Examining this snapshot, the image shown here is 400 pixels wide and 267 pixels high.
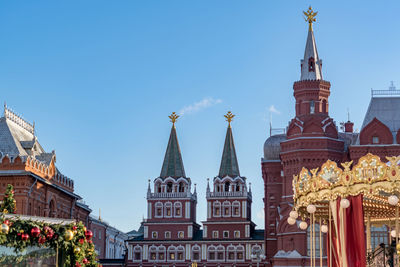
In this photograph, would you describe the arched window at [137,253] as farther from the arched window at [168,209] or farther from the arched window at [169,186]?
the arched window at [169,186]

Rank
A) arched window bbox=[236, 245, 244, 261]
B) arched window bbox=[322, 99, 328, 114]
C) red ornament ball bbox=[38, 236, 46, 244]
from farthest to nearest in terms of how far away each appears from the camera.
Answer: arched window bbox=[236, 245, 244, 261]
arched window bbox=[322, 99, 328, 114]
red ornament ball bbox=[38, 236, 46, 244]

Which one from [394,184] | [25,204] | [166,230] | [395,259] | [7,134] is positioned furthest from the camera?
[166,230]

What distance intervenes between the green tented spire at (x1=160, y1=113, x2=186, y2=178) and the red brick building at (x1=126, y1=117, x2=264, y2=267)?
0.46 ft

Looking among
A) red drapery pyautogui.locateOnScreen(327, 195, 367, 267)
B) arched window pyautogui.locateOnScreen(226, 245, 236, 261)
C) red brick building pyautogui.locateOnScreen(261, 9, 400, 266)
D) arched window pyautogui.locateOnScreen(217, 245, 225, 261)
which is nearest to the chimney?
red brick building pyautogui.locateOnScreen(261, 9, 400, 266)

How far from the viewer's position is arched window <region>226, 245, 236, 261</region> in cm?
6738

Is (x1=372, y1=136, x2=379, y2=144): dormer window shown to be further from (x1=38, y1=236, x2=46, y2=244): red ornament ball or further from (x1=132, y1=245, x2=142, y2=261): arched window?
(x1=38, y1=236, x2=46, y2=244): red ornament ball

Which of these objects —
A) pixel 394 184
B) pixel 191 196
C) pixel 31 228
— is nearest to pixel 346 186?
pixel 394 184

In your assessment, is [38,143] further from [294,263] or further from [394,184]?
[394,184]

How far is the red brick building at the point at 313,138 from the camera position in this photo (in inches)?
1950

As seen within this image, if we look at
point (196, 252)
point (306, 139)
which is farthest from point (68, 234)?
point (196, 252)

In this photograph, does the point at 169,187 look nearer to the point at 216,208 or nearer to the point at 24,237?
the point at 216,208

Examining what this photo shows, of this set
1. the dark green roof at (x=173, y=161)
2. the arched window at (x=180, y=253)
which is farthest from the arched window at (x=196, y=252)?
the dark green roof at (x=173, y=161)

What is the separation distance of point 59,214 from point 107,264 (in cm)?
2166

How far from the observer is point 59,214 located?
165ft
